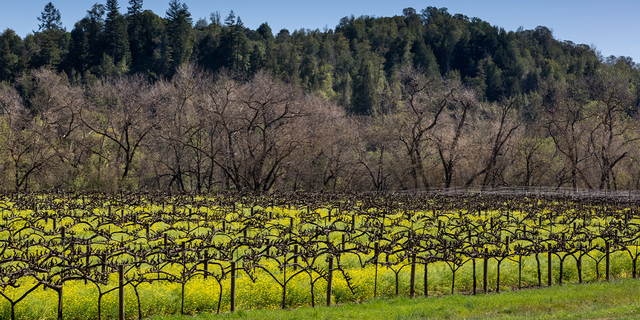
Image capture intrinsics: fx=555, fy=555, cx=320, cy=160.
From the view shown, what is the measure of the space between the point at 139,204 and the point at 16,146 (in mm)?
23611

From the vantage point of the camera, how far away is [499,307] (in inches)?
544

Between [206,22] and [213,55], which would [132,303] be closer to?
[213,55]

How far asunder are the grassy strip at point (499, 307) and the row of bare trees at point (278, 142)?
105 feet

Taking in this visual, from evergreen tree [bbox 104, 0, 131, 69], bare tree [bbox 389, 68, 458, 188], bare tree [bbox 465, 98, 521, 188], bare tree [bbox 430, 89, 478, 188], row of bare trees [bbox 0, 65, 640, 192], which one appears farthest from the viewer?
evergreen tree [bbox 104, 0, 131, 69]

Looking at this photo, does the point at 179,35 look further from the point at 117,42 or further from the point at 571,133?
the point at 571,133

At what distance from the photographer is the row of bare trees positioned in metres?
47.4

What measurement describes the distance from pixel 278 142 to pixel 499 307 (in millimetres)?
37680

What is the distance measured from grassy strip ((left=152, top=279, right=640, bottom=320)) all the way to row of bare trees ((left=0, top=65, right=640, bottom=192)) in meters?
32.0

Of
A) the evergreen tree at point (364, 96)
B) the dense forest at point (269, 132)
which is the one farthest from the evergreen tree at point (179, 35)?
the evergreen tree at point (364, 96)

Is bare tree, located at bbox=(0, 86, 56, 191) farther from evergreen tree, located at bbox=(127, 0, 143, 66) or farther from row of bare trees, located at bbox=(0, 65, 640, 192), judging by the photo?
evergreen tree, located at bbox=(127, 0, 143, 66)

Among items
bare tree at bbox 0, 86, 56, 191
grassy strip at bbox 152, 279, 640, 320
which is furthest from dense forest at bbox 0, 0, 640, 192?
grassy strip at bbox 152, 279, 640, 320

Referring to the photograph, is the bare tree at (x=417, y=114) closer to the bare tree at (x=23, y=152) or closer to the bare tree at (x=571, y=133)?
the bare tree at (x=571, y=133)

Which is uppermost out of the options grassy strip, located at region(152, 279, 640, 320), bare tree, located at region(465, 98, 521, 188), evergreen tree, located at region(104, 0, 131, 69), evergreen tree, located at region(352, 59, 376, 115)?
evergreen tree, located at region(104, 0, 131, 69)

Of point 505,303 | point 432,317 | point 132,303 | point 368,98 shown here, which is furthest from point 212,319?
point 368,98
